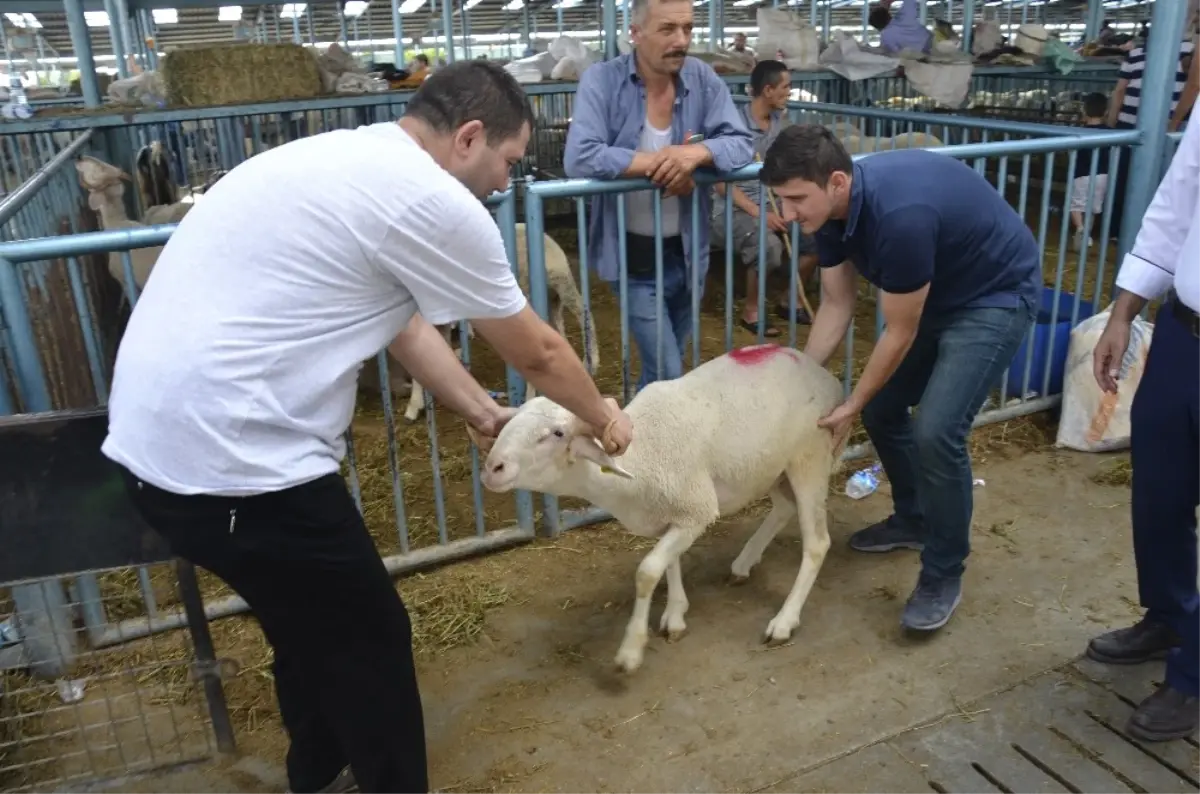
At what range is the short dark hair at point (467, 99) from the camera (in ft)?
6.03

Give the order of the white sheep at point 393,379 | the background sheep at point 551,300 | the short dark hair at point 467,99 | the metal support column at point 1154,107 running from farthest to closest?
1. the white sheep at point 393,379
2. the background sheep at point 551,300
3. the metal support column at point 1154,107
4. the short dark hair at point 467,99

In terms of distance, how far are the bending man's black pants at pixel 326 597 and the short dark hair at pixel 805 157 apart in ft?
4.98

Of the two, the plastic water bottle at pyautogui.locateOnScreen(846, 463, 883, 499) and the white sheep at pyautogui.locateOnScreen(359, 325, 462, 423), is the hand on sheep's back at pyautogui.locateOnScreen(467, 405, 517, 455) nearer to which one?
the plastic water bottle at pyautogui.locateOnScreen(846, 463, 883, 499)

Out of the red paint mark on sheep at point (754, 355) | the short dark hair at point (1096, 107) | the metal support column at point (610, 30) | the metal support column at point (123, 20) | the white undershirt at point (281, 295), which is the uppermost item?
the metal support column at point (123, 20)

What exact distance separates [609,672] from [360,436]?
2.48 metres

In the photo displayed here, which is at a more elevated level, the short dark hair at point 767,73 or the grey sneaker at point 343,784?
the short dark hair at point 767,73

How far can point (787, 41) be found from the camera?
30.6ft

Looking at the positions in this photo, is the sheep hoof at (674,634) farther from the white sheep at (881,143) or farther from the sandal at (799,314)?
the white sheep at (881,143)

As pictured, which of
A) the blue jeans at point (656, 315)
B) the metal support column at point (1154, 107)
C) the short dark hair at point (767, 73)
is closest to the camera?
the blue jeans at point (656, 315)

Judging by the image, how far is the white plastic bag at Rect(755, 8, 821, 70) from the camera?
934 cm

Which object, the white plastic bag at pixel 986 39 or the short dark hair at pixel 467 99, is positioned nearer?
the short dark hair at pixel 467 99

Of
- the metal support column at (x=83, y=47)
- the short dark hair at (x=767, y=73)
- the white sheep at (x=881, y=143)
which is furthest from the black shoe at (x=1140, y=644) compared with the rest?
the metal support column at (x=83, y=47)

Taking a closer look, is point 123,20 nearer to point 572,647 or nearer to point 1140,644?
point 572,647

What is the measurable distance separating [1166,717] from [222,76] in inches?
309
